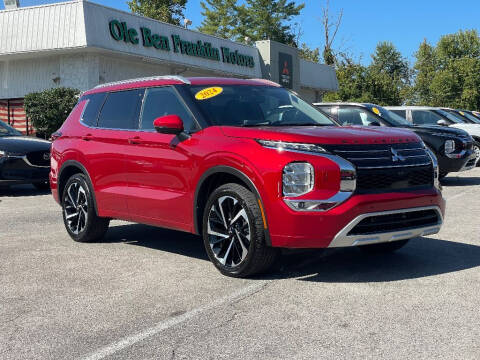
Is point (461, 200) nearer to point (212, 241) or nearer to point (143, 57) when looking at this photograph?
point (212, 241)

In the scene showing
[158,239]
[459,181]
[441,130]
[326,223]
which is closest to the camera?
[326,223]

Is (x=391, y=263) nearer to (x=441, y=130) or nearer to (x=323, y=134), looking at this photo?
(x=323, y=134)

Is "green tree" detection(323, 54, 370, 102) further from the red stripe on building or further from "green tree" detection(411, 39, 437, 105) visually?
"green tree" detection(411, 39, 437, 105)

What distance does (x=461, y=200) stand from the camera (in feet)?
35.4

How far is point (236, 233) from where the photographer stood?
17.6 feet

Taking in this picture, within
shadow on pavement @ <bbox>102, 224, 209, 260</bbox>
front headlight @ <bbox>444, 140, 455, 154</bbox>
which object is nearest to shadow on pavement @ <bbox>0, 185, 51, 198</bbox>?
shadow on pavement @ <bbox>102, 224, 209, 260</bbox>

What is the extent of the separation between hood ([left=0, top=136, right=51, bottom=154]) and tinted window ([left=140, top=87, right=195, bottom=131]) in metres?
6.50

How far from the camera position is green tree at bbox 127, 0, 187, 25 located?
57.7 m

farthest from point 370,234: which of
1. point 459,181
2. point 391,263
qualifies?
point 459,181

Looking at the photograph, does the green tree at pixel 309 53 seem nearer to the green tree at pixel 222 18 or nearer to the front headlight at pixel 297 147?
the green tree at pixel 222 18

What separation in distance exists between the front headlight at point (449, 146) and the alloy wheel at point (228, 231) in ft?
28.8

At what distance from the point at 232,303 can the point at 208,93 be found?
232 cm

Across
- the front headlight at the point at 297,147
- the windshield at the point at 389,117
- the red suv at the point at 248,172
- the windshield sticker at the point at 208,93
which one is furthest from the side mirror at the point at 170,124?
the windshield at the point at 389,117

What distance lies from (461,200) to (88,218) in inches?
257
